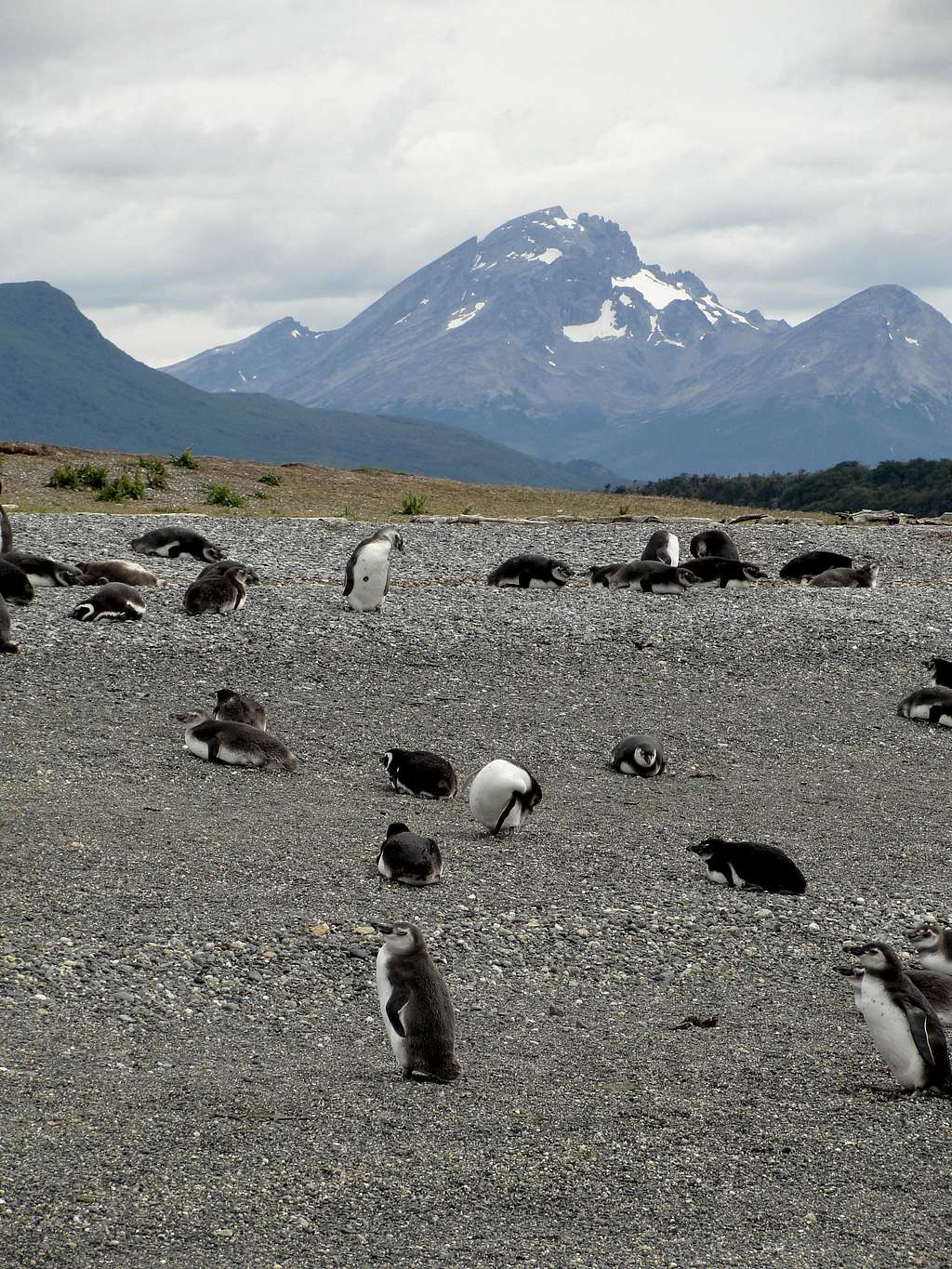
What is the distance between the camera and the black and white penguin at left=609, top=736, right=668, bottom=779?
10641mm

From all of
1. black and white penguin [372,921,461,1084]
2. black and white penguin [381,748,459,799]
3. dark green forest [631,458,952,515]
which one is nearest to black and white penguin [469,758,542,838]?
black and white penguin [381,748,459,799]

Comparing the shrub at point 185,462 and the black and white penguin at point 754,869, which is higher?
the shrub at point 185,462

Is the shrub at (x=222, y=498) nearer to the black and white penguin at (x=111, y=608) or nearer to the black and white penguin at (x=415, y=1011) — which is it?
the black and white penguin at (x=111, y=608)

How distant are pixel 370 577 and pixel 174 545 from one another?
4.24m

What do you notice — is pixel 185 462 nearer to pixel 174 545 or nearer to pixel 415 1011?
pixel 174 545

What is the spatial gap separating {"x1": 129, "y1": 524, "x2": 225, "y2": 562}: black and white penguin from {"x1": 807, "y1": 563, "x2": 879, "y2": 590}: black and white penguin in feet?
25.7

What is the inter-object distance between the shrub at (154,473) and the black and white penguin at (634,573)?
36.7 ft

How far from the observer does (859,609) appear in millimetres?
16531

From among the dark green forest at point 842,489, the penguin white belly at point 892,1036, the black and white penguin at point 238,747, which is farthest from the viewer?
the dark green forest at point 842,489

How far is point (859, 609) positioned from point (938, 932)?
33.4 ft

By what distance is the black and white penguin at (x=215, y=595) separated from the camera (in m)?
14.1

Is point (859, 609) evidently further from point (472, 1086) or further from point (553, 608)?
point (472, 1086)

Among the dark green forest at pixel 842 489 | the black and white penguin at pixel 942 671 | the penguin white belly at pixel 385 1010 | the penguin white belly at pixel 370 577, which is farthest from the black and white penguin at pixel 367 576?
the dark green forest at pixel 842 489

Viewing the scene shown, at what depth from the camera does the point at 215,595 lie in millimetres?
14156
